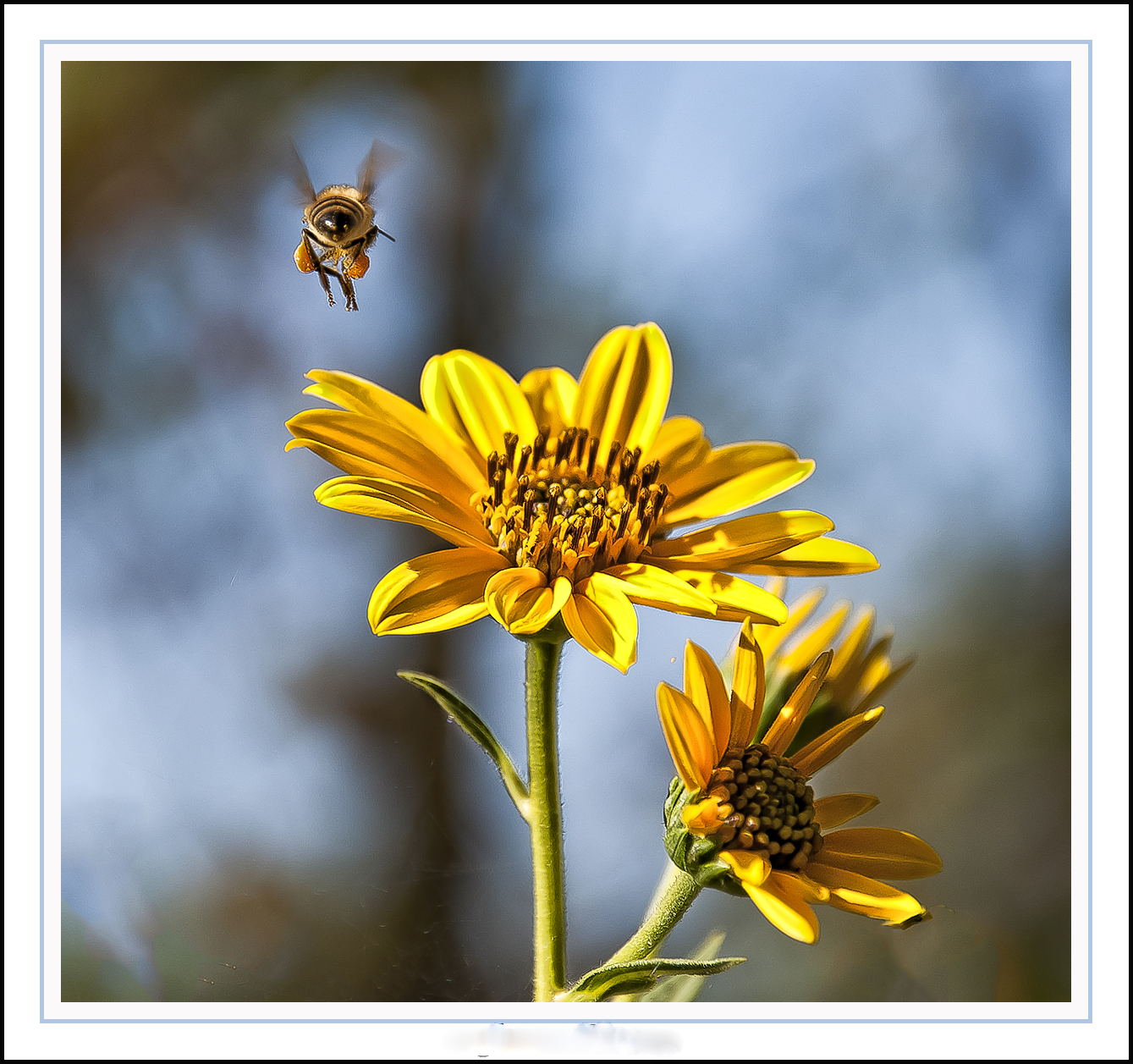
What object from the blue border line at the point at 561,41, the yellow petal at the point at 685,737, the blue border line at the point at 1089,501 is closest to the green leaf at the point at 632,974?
the yellow petal at the point at 685,737

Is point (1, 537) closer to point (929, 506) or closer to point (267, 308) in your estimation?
point (267, 308)

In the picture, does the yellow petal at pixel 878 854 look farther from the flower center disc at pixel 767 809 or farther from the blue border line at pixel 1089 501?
the blue border line at pixel 1089 501

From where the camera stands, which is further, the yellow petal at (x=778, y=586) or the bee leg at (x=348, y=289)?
the bee leg at (x=348, y=289)

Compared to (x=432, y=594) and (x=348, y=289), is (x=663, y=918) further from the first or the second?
(x=348, y=289)

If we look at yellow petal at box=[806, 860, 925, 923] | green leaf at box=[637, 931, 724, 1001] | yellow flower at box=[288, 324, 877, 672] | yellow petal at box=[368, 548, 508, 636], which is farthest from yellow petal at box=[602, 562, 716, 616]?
green leaf at box=[637, 931, 724, 1001]

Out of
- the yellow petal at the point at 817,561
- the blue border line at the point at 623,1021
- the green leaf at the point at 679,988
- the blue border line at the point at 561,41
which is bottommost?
the blue border line at the point at 623,1021

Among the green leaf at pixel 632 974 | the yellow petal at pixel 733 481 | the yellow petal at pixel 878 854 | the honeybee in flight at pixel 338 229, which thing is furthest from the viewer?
the honeybee in flight at pixel 338 229

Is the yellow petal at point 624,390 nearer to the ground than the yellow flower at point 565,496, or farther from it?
farther from it

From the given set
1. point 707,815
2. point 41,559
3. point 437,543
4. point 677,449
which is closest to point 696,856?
point 707,815
